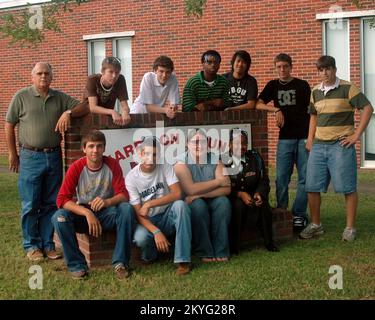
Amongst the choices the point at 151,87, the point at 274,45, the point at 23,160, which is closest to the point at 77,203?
the point at 23,160

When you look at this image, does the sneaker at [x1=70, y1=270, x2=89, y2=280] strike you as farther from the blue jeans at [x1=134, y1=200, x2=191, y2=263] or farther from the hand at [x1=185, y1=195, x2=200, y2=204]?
the hand at [x1=185, y1=195, x2=200, y2=204]

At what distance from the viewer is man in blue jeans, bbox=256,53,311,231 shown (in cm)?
680

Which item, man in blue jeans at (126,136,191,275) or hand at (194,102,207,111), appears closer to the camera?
man in blue jeans at (126,136,191,275)

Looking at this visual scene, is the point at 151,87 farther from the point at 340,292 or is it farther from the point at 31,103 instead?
the point at 340,292

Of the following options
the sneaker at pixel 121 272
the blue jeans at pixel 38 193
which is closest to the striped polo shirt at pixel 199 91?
the blue jeans at pixel 38 193

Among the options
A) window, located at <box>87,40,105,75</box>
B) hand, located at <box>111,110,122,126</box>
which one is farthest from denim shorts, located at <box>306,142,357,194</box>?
window, located at <box>87,40,105,75</box>

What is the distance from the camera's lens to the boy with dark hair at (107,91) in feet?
19.0

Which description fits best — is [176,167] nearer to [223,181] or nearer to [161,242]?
[223,181]

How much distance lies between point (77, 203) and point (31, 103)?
1.11m

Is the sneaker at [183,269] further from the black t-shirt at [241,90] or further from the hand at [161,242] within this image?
the black t-shirt at [241,90]

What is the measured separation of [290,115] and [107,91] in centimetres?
213

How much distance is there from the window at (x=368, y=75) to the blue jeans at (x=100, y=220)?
815 cm

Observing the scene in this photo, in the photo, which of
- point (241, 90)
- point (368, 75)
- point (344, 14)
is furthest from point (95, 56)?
point (241, 90)

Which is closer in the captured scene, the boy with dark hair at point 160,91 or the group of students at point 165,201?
the group of students at point 165,201
